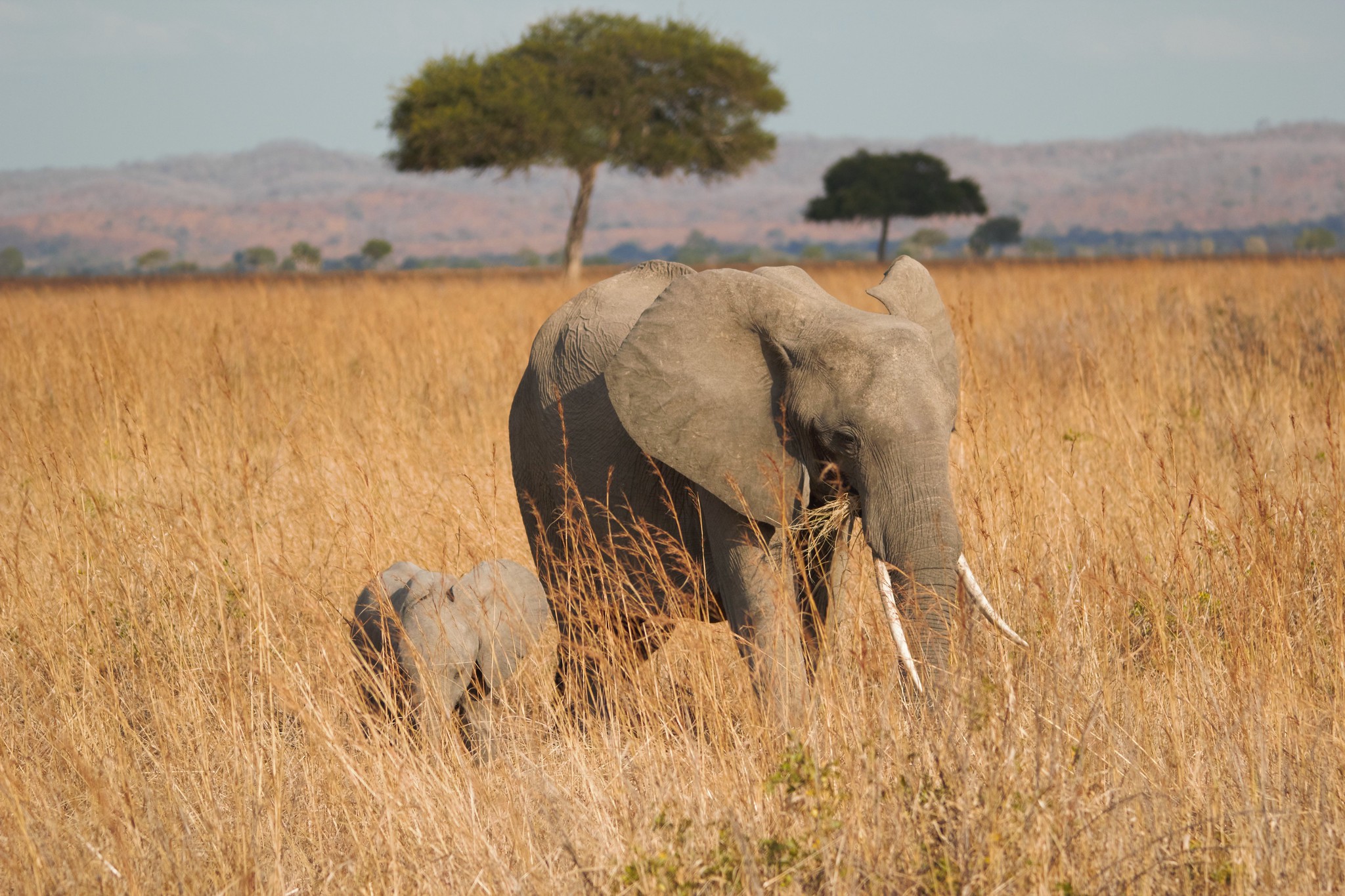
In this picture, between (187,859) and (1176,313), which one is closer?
(187,859)

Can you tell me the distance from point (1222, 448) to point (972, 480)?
6.11ft

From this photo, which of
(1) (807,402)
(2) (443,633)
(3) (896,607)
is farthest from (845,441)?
(2) (443,633)

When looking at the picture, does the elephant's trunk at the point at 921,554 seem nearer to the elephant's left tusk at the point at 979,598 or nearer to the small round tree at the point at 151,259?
the elephant's left tusk at the point at 979,598

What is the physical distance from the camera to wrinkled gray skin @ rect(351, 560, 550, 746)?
3066 millimetres

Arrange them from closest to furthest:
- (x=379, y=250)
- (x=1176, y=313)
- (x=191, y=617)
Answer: (x=191, y=617) → (x=1176, y=313) → (x=379, y=250)

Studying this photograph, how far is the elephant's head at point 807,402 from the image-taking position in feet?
8.40

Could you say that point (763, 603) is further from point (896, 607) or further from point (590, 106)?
point (590, 106)

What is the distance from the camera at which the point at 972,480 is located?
482 cm

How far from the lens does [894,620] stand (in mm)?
2537

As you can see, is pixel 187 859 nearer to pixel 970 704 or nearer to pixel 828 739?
pixel 828 739

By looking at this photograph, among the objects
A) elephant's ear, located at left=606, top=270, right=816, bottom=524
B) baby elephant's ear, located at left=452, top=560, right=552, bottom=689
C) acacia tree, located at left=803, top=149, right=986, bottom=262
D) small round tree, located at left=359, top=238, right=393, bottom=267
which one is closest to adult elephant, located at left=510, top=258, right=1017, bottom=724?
elephant's ear, located at left=606, top=270, right=816, bottom=524

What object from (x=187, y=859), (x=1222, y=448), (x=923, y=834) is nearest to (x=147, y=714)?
(x=187, y=859)

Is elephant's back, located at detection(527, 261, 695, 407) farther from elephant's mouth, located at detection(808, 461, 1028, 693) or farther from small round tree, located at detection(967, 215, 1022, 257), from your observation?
small round tree, located at detection(967, 215, 1022, 257)

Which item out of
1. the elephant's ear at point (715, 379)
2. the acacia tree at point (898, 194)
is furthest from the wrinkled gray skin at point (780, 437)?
the acacia tree at point (898, 194)
